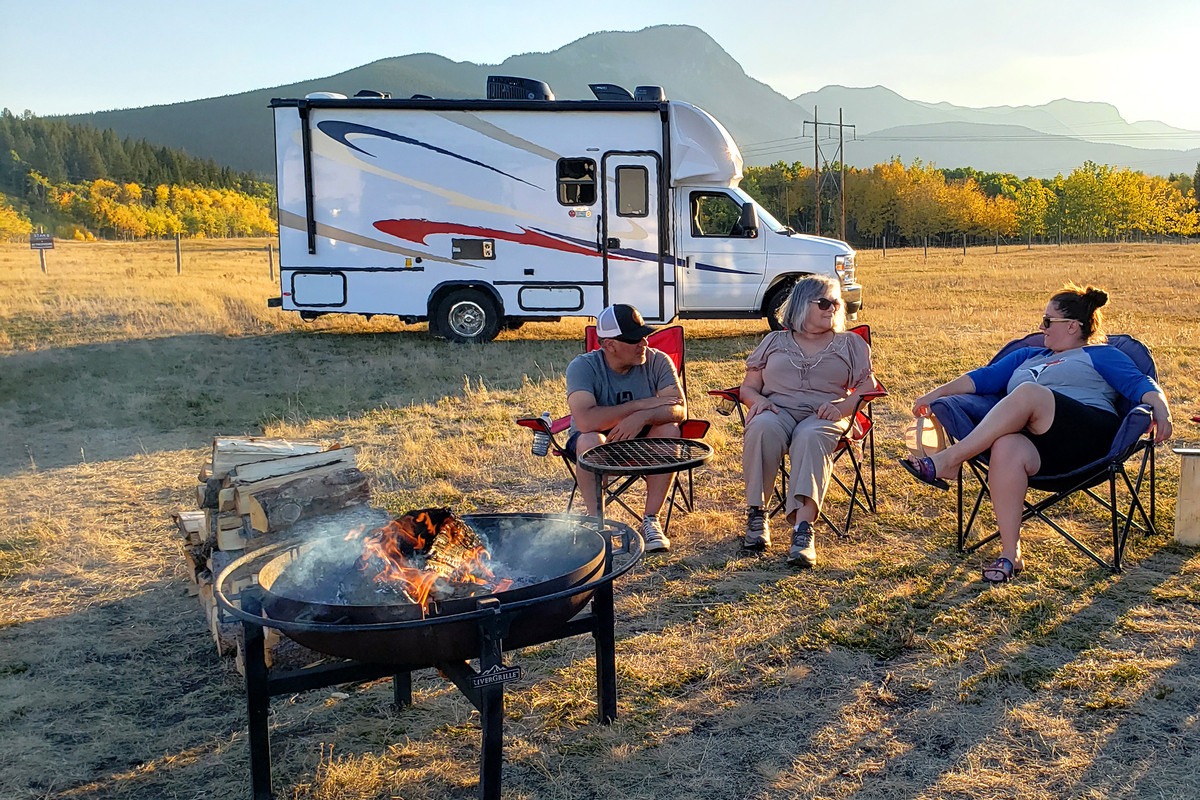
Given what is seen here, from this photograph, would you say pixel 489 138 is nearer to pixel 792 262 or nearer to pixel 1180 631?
pixel 792 262

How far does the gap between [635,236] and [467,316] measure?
196cm

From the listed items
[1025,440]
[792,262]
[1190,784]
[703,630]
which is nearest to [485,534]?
[703,630]

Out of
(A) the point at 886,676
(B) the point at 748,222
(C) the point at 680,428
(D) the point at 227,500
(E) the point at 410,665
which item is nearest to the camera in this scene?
(E) the point at 410,665

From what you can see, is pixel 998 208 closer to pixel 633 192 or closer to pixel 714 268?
pixel 714 268

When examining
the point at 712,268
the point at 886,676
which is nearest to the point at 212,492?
the point at 886,676

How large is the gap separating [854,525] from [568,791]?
2.33 metres

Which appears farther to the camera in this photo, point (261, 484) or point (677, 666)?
point (261, 484)

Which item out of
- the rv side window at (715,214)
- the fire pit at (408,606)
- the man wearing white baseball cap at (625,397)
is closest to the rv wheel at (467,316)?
the rv side window at (715,214)

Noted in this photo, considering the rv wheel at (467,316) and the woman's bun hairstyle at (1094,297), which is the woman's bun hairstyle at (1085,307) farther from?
the rv wheel at (467,316)

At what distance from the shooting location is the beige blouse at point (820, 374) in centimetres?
402

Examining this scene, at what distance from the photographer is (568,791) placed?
2.27 metres

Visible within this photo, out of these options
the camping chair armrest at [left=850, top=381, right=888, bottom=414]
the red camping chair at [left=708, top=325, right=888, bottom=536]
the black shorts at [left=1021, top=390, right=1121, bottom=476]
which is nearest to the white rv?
the red camping chair at [left=708, top=325, right=888, bottom=536]

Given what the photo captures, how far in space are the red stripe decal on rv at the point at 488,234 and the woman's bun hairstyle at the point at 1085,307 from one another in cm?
615

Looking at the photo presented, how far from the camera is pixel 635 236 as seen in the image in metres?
9.48
